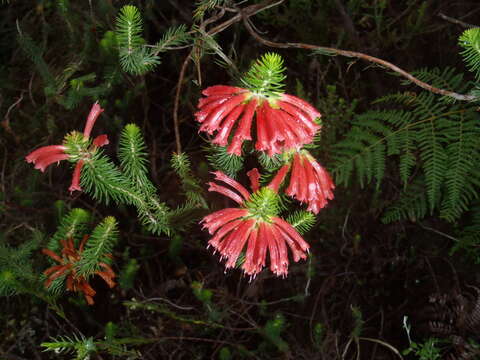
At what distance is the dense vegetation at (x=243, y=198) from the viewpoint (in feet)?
6.99

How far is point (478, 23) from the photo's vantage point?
2576 millimetres

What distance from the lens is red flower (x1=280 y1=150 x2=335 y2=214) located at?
139 centimetres

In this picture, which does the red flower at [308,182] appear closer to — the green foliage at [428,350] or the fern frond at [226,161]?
the fern frond at [226,161]

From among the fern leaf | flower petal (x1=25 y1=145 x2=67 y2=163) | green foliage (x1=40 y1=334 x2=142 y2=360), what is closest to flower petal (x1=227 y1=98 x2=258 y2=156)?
flower petal (x1=25 y1=145 x2=67 y2=163)

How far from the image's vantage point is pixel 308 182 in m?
1.40

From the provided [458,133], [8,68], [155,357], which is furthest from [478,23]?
[8,68]

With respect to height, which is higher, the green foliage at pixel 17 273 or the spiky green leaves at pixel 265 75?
the spiky green leaves at pixel 265 75

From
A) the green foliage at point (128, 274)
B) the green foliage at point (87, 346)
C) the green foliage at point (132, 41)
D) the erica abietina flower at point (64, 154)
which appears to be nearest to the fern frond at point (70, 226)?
the green foliage at point (128, 274)

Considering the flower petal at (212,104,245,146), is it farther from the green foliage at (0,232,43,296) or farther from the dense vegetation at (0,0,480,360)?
the green foliage at (0,232,43,296)

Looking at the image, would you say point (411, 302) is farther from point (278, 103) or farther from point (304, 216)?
point (278, 103)

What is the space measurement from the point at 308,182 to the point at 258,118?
29 centimetres

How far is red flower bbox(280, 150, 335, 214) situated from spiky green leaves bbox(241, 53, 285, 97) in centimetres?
27

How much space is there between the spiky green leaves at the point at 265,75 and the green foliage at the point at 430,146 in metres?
1.05

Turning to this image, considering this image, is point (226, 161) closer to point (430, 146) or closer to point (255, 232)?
point (255, 232)
